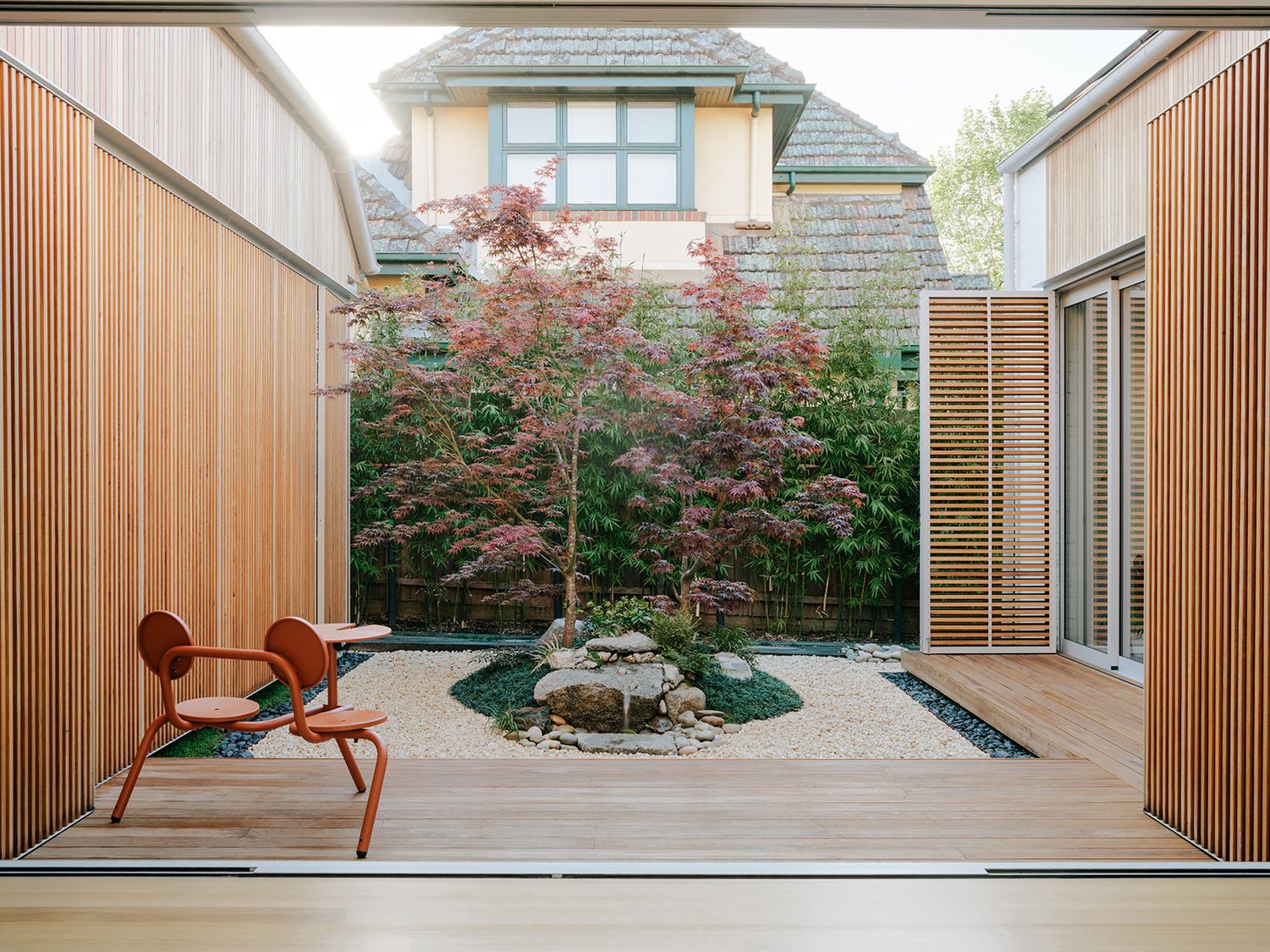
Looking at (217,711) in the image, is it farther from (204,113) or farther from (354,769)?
(204,113)

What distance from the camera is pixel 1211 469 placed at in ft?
9.78

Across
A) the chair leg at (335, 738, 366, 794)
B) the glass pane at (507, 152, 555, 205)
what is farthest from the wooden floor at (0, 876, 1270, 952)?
the glass pane at (507, 152, 555, 205)

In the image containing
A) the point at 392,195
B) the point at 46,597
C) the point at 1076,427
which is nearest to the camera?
the point at 46,597

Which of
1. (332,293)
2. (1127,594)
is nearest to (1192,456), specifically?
(1127,594)

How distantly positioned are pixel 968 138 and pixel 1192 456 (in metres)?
18.8

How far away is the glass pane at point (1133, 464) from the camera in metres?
5.66

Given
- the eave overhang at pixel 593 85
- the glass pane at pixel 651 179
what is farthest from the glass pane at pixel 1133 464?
the eave overhang at pixel 593 85

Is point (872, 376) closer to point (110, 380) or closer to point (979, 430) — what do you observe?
point (979, 430)

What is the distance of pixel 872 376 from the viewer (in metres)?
7.72

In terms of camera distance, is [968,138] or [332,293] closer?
[332,293]

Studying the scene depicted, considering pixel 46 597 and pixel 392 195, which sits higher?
pixel 392 195

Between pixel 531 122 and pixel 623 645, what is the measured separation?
6422mm

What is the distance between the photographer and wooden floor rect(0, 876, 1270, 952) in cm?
232

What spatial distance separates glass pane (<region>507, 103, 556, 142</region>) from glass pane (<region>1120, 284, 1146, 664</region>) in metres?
6.01
